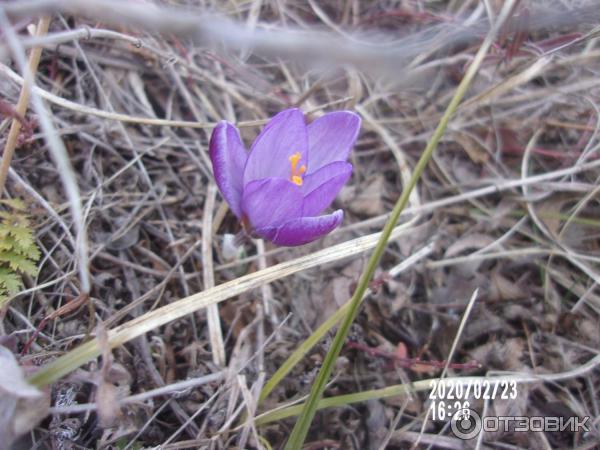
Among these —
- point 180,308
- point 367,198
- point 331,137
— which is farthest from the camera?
point 367,198

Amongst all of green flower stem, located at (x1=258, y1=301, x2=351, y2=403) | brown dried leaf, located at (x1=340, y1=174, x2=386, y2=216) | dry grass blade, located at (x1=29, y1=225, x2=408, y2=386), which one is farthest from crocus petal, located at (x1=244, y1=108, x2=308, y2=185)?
brown dried leaf, located at (x1=340, y1=174, x2=386, y2=216)

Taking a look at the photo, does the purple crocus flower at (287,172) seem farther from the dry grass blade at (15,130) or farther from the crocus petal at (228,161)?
the dry grass blade at (15,130)

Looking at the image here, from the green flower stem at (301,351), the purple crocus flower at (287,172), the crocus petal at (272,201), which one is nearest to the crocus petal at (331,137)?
the purple crocus flower at (287,172)

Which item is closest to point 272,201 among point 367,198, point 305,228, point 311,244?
point 305,228

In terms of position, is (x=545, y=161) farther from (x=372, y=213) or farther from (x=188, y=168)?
(x=188, y=168)

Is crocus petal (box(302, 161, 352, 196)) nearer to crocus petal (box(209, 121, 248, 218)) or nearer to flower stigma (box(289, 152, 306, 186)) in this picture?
flower stigma (box(289, 152, 306, 186))

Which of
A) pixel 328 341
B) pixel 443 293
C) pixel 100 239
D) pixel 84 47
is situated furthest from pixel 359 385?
pixel 84 47

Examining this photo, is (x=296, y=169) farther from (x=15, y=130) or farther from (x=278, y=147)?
(x=15, y=130)

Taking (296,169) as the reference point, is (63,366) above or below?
below
